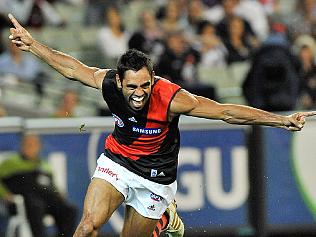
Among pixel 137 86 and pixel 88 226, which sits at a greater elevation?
pixel 137 86

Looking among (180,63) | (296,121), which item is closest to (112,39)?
(180,63)

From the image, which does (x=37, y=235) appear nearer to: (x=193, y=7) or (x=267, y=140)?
(x=267, y=140)

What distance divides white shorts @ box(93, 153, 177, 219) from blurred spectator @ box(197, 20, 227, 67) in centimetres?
642

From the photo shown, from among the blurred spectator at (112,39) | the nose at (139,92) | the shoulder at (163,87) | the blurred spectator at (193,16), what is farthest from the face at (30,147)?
the blurred spectator at (193,16)

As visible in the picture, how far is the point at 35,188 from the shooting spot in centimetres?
1048

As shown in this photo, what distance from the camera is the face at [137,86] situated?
7.45 m

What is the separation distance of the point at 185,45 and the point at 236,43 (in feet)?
2.99

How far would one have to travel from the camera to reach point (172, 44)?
1395 cm

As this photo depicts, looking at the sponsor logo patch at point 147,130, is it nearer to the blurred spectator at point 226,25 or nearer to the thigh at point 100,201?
the thigh at point 100,201

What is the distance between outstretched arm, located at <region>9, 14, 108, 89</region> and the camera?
8023 mm

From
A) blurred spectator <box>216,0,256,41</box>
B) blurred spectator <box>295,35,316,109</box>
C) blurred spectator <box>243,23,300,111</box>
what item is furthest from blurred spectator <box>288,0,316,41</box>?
blurred spectator <box>243,23,300,111</box>

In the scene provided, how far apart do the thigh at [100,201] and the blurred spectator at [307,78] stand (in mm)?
6045

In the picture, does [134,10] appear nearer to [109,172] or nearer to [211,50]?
[211,50]

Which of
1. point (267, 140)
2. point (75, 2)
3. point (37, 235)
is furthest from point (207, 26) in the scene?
point (37, 235)
